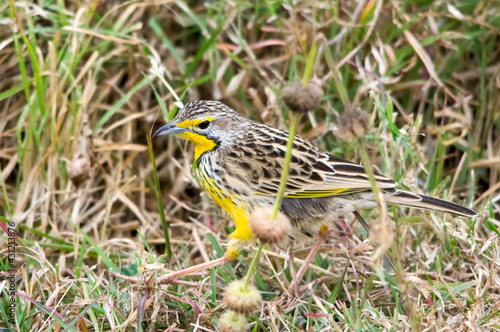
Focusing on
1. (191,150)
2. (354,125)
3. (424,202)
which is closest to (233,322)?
(354,125)

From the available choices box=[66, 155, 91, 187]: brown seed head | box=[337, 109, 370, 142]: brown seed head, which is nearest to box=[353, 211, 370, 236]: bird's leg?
box=[337, 109, 370, 142]: brown seed head

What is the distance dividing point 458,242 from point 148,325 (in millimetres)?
2293

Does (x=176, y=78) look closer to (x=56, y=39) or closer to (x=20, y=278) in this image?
(x=56, y=39)

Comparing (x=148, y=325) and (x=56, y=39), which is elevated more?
(x=56, y=39)

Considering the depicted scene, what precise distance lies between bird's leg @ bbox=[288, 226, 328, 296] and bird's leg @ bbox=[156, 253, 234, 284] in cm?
47

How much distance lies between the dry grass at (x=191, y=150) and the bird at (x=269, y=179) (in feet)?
0.93

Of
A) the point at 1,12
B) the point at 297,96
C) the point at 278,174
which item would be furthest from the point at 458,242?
the point at 1,12

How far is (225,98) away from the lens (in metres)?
6.63

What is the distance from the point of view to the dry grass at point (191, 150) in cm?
425

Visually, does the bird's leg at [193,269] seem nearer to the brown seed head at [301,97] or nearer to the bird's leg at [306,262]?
the bird's leg at [306,262]

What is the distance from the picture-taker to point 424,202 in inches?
172

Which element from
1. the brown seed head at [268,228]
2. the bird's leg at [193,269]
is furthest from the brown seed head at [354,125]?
the bird's leg at [193,269]

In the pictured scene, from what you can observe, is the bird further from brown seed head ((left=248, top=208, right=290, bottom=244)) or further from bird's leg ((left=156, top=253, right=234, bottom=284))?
brown seed head ((left=248, top=208, right=290, bottom=244))

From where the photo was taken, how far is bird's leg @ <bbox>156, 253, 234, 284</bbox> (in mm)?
4469
